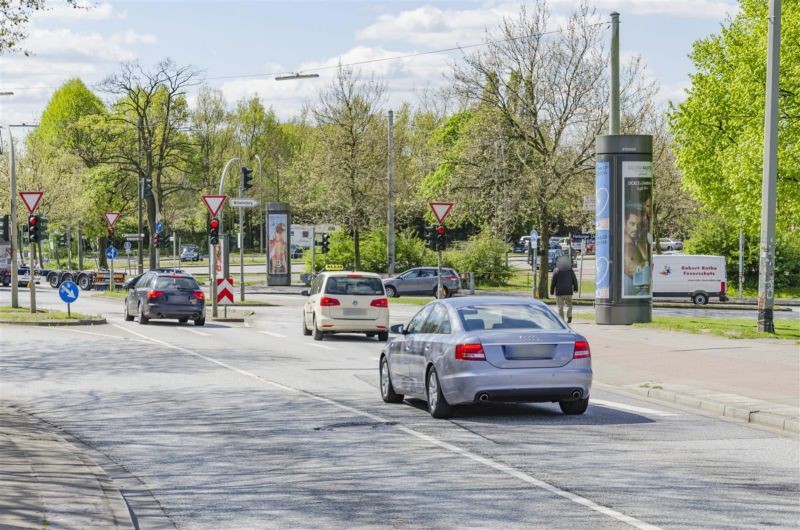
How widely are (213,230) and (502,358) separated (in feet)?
88.6

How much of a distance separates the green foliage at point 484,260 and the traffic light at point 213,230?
25.7 meters

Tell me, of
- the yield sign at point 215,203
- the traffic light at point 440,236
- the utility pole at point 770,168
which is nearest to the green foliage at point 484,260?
the traffic light at point 440,236

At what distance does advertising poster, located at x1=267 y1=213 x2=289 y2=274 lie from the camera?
64.3m

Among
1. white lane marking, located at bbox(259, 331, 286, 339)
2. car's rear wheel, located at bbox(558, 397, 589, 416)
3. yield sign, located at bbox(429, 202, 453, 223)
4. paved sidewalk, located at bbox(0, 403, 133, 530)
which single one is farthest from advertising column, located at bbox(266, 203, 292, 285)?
paved sidewalk, located at bbox(0, 403, 133, 530)

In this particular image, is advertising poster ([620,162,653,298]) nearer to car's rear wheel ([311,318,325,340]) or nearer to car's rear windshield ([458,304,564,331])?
car's rear wheel ([311,318,325,340])

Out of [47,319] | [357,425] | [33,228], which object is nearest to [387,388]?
[357,425]

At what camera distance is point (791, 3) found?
40750 millimetres

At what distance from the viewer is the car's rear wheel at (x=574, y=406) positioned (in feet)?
45.6

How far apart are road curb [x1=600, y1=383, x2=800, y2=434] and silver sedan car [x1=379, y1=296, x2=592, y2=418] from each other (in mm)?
1749

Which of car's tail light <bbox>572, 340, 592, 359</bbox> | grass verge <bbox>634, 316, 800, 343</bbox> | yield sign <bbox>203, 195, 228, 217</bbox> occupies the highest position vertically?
yield sign <bbox>203, 195, 228, 217</bbox>

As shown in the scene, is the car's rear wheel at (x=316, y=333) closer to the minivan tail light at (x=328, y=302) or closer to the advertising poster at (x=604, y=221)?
the minivan tail light at (x=328, y=302)

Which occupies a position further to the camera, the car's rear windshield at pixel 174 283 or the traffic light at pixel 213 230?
the traffic light at pixel 213 230

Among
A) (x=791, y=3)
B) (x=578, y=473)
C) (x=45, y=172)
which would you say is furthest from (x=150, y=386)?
(x=45, y=172)

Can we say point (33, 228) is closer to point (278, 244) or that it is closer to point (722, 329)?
point (722, 329)
